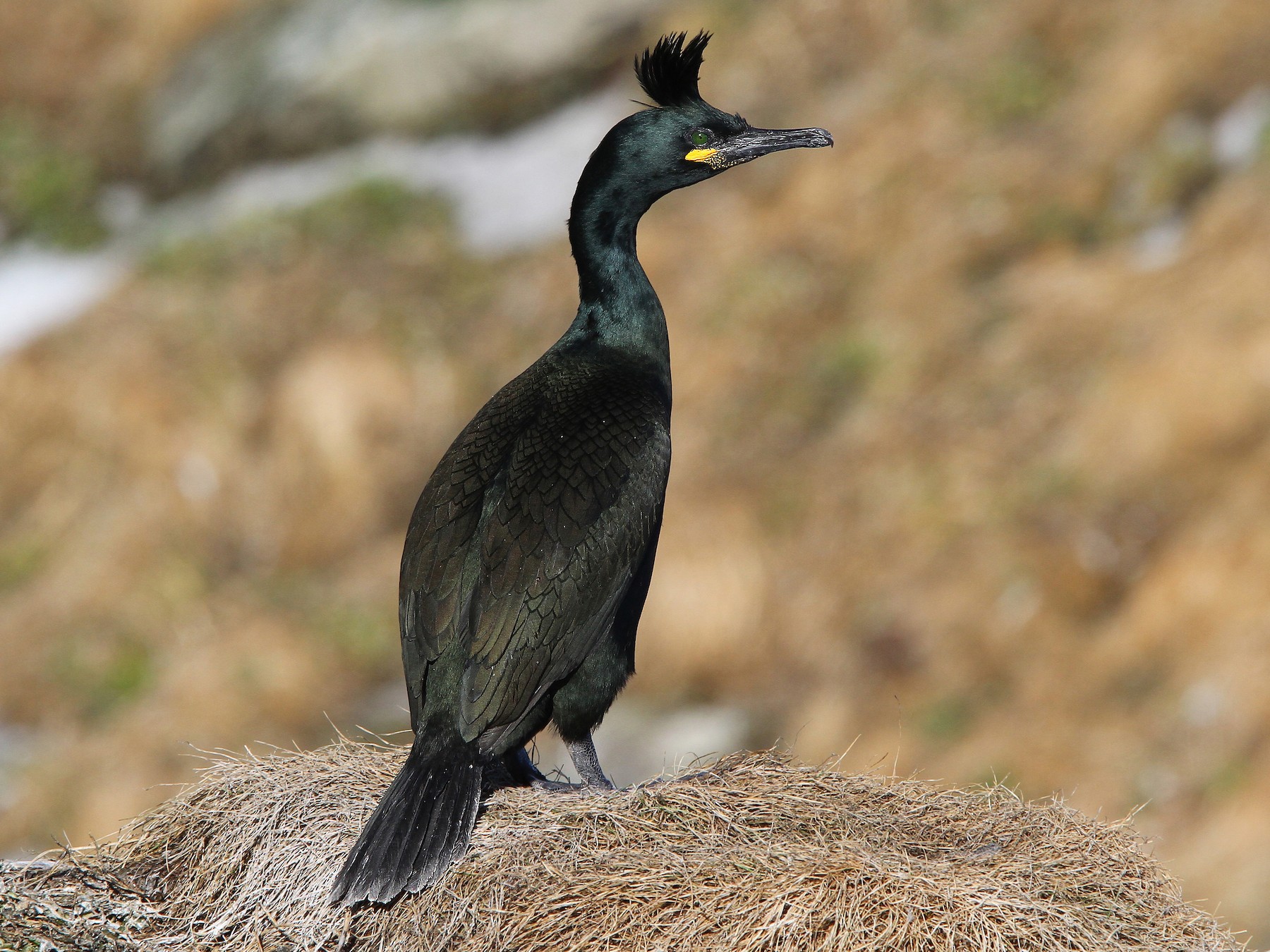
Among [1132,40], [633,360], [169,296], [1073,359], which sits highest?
[1132,40]

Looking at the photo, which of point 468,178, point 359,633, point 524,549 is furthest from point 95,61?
point 524,549

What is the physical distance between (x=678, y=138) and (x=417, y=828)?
2.89m

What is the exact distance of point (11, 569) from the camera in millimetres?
13844

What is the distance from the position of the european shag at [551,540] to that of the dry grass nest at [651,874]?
0.77 ft

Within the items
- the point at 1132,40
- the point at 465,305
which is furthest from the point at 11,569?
the point at 1132,40

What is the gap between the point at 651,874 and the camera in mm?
4156

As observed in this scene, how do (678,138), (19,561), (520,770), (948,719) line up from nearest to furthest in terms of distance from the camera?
1. (520,770)
2. (678,138)
3. (948,719)
4. (19,561)

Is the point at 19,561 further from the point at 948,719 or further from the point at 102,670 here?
the point at 948,719

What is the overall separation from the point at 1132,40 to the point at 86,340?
10.6 m

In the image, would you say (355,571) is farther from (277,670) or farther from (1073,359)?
(1073,359)

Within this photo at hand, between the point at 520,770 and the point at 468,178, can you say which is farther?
the point at 468,178

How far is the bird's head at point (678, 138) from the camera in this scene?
5648 mm

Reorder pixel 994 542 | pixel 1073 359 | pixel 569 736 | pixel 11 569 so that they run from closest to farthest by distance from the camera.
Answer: pixel 569 736 < pixel 994 542 < pixel 1073 359 < pixel 11 569

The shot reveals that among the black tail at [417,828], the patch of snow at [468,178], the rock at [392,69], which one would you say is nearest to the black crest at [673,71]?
the black tail at [417,828]
